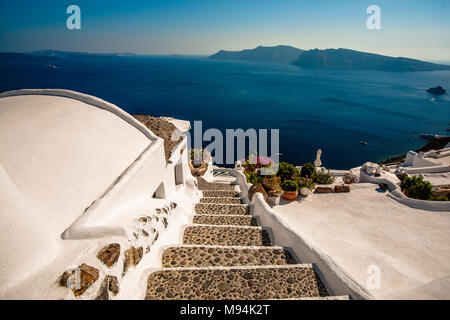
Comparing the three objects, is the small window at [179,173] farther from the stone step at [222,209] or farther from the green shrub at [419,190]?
the green shrub at [419,190]

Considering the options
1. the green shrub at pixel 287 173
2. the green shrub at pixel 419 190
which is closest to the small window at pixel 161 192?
the green shrub at pixel 287 173

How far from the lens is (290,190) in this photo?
33.9 feet

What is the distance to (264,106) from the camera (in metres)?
88.1

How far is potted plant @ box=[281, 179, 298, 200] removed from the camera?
33.8 ft

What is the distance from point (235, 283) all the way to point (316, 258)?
71.7 inches

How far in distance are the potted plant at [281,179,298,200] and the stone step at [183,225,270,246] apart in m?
4.02

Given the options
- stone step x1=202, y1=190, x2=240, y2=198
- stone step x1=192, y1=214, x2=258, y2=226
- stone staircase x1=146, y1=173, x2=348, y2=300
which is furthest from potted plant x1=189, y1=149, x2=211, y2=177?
stone staircase x1=146, y1=173, x2=348, y2=300

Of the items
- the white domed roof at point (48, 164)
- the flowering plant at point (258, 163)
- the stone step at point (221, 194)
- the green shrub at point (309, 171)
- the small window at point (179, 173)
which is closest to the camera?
the white domed roof at point (48, 164)

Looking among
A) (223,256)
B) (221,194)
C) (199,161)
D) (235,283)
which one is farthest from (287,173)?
(199,161)

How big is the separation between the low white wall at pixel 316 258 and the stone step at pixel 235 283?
20 centimetres

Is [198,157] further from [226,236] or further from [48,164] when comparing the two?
[48,164]

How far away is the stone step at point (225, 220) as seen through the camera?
25.0 ft
